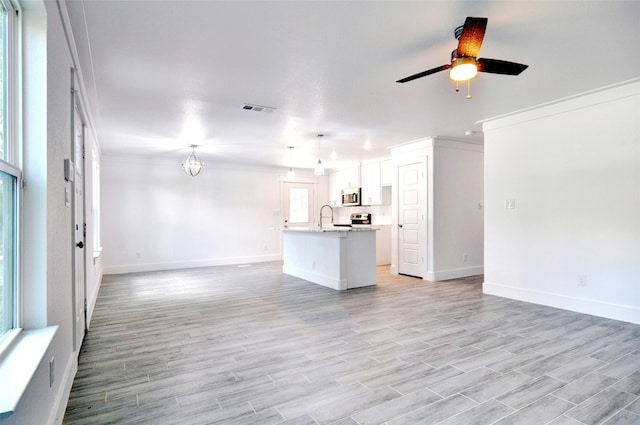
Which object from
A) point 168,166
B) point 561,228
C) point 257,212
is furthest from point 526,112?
point 168,166

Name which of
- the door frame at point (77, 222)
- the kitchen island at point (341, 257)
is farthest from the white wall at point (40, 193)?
the kitchen island at point (341, 257)

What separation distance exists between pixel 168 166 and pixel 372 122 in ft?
16.0

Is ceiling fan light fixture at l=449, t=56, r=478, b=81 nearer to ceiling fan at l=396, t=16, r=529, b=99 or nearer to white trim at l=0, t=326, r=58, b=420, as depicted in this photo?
ceiling fan at l=396, t=16, r=529, b=99

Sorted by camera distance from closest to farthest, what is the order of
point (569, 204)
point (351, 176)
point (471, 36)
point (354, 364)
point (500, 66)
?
point (471, 36) < point (500, 66) < point (354, 364) < point (569, 204) < point (351, 176)

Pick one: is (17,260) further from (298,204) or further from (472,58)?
(298,204)

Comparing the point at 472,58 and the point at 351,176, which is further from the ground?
the point at 472,58

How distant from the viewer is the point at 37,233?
1645 millimetres

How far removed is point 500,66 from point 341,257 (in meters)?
3.45

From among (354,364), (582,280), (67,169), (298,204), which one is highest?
(67,169)

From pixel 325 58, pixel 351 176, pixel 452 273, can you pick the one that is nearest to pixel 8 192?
pixel 325 58

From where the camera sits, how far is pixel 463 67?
2379 millimetres

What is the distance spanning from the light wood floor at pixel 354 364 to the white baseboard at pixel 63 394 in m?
0.07

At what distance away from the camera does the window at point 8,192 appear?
1495 mm

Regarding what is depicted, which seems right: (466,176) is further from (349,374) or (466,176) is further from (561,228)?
(349,374)
